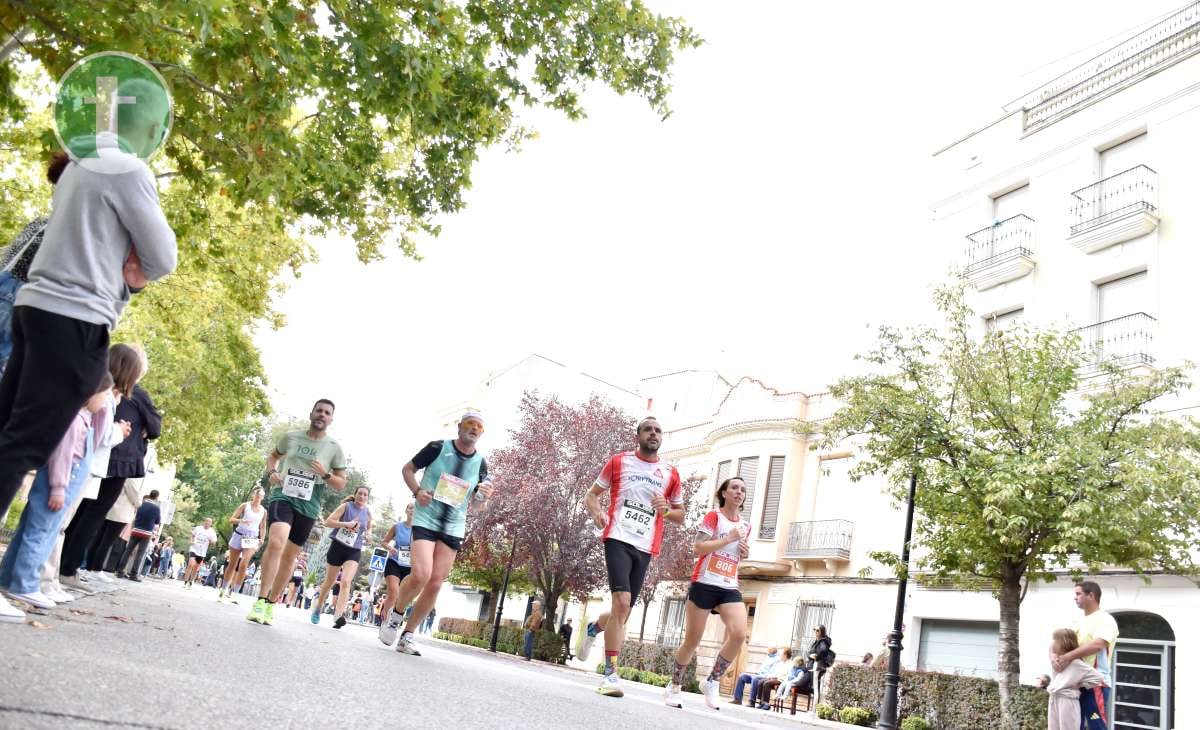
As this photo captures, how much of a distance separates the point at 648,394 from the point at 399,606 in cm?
4351

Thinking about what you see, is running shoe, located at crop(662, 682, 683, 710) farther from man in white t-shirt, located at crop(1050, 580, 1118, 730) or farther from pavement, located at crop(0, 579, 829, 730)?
man in white t-shirt, located at crop(1050, 580, 1118, 730)

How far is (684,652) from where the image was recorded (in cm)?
812

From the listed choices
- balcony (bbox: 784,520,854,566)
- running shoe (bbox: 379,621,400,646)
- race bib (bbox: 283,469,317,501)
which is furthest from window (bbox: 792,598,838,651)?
race bib (bbox: 283,469,317,501)

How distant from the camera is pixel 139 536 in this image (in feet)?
63.5

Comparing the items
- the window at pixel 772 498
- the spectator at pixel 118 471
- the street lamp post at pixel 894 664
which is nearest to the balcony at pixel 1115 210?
the street lamp post at pixel 894 664

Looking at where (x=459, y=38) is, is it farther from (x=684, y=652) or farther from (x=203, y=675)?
(x=203, y=675)

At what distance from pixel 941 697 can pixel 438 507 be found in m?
13.9

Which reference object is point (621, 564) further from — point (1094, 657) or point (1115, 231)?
point (1115, 231)

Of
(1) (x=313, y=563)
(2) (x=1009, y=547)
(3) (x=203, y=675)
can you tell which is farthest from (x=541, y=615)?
(1) (x=313, y=563)

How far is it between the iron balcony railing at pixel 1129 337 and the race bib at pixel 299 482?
57.5 ft

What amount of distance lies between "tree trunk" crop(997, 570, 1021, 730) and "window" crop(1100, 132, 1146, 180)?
11716mm

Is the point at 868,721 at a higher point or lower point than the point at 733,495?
lower

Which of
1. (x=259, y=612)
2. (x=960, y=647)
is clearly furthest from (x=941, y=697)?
Answer: (x=259, y=612)

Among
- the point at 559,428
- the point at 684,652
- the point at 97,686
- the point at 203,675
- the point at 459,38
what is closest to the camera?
the point at 97,686
